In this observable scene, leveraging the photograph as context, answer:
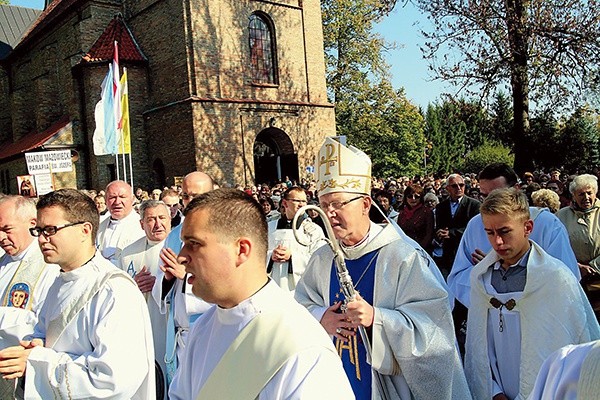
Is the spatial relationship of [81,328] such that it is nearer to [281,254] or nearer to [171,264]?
[171,264]

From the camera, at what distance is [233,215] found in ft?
6.91

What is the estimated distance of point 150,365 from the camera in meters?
3.12

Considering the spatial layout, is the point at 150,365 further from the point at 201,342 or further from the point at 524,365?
the point at 524,365

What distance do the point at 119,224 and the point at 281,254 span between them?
2291 mm

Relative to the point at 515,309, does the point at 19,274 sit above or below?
above

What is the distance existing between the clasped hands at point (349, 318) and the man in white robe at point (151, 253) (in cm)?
236

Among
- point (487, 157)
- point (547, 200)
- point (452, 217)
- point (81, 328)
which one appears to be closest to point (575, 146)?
point (487, 157)

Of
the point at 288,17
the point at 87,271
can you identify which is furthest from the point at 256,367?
the point at 288,17

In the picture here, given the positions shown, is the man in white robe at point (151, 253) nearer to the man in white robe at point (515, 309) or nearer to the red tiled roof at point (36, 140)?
the man in white robe at point (515, 309)

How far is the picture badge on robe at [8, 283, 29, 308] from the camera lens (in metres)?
3.95

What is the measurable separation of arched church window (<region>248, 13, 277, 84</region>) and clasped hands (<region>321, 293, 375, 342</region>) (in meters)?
20.6

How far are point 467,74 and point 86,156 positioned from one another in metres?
16.0

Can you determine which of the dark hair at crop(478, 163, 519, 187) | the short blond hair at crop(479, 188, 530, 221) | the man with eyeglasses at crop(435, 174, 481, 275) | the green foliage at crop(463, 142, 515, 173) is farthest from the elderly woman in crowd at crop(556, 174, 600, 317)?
the green foliage at crop(463, 142, 515, 173)

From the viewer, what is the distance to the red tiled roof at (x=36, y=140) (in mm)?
24203
